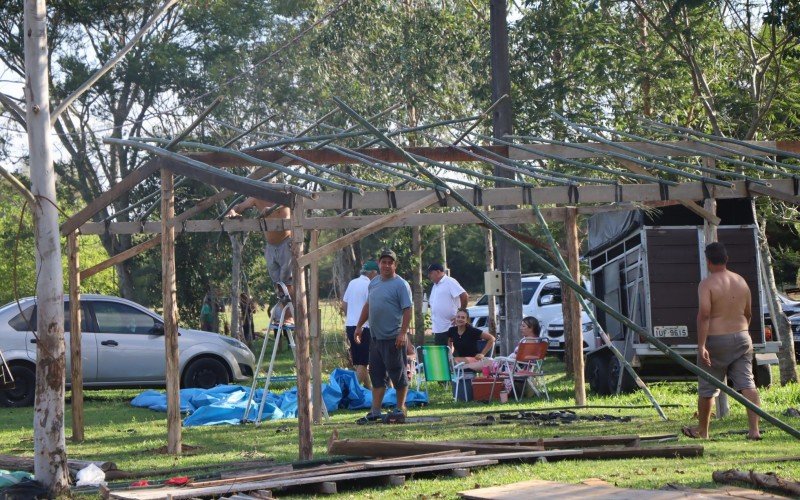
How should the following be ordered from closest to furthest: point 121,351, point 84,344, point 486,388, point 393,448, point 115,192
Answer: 1. point 393,448
2. point 115,192
3. point 486,388
4. point 84,344
5. point 121,351

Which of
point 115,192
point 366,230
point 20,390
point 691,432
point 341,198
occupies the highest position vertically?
point 115,192

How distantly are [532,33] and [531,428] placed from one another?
10789mm

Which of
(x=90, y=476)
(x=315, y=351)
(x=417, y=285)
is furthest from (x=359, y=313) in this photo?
(x=417, y=285)

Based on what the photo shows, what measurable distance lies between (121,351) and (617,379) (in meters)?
7.41

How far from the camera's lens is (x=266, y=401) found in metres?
14.0

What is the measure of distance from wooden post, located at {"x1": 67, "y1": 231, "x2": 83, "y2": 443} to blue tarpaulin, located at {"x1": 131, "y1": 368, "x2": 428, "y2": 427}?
146cm

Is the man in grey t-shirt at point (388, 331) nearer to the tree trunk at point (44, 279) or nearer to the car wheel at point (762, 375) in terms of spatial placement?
the tree trunk at point (44, 279)

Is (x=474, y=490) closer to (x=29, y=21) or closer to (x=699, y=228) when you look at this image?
(x=29, y=21)

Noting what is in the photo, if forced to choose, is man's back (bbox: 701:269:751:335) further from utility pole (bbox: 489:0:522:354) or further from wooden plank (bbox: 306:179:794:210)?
utility pole (bbox: 489:0:522:354)

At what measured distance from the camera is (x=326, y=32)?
90.7ft

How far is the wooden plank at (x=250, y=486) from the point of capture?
22.5 feet

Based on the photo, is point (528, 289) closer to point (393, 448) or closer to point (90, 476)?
point (393, 448)

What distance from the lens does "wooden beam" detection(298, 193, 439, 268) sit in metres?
9.77

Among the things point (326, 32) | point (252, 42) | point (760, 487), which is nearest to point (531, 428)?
point (760, 487)
